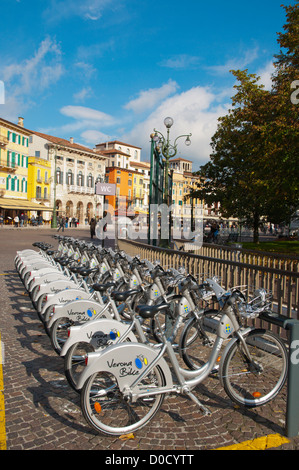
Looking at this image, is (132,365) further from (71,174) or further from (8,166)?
(71,174)

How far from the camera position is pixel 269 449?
2.89m

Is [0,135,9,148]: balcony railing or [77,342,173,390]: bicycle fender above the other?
[0,135,9,148]: balcony railing

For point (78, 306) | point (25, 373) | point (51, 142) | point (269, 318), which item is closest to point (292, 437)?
point (269, 318)

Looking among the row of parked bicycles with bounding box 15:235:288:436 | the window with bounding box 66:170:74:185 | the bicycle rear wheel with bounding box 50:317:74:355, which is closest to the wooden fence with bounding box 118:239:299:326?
the row of parked bicycles with bounding box 15:235:288:436

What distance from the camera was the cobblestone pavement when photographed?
2928 mm

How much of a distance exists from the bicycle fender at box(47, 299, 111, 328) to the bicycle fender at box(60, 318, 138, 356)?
0.67 m

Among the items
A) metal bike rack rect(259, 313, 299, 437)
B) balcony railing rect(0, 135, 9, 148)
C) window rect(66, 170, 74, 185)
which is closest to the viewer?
metal bike rack rect(259, 313, 299, 437)

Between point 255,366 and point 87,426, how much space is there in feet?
5.44

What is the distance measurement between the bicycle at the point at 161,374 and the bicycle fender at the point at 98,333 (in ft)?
1.61

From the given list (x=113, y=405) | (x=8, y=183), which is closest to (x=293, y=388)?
(x=113, y=405)

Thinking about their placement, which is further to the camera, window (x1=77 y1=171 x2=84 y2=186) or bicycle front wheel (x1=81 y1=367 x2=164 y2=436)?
window (x1=77 y1=171 x2=84 y2=186)

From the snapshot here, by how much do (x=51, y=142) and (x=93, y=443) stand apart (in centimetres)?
6200

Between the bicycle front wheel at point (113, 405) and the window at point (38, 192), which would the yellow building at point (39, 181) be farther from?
the bicycle front wheel at point (113, 405)

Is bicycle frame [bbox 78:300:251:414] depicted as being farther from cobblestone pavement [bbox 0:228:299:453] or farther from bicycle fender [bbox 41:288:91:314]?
bicycle fender [bbox 41:288:91:314]
